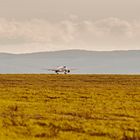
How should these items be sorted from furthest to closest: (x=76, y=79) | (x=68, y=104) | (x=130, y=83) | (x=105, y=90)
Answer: (x=76, y=79) → (x=130, y=83) → (x=105, y=90) → (x=68, y=104)

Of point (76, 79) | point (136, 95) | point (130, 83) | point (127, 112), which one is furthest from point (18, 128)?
point (76, 79)

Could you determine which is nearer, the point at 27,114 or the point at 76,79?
the point at 27,114

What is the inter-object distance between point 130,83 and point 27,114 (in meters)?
37.6

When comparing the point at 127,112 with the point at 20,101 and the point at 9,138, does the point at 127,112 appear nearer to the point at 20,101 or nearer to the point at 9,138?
the point at 20,101

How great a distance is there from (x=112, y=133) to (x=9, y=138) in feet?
24.7

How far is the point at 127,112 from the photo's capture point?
48594mm

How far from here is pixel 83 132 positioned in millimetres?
39656

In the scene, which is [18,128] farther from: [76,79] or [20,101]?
[76,79]

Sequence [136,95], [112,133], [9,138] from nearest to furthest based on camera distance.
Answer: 1. [9,138]
2. [112,133]
3. [136,95]

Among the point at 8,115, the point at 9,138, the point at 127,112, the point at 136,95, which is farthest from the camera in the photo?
the point at 136,95

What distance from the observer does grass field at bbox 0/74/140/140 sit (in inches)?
1518

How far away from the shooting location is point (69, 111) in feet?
160

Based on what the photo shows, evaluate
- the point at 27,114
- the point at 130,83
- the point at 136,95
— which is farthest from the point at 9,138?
the point at 130,83

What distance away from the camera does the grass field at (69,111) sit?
38562 mm
